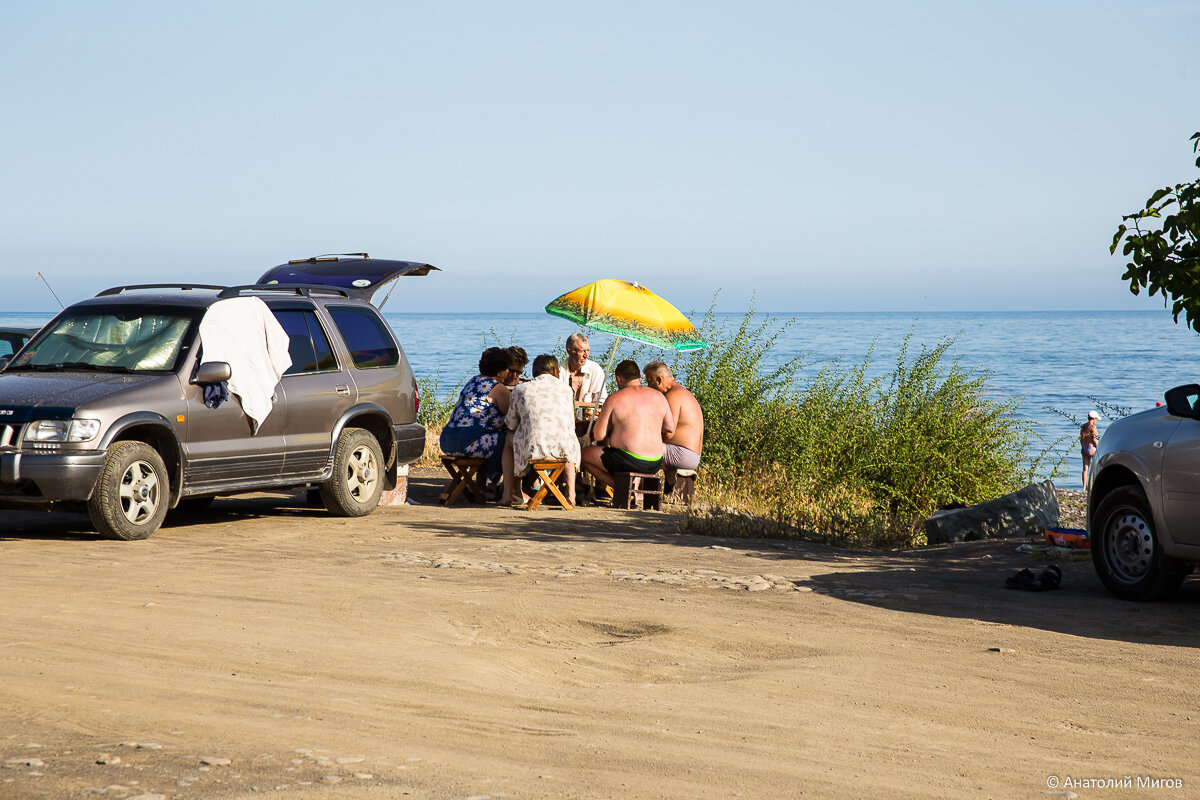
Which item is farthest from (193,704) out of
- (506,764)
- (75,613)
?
(75,613)

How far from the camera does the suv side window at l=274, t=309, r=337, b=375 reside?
11.4 metres

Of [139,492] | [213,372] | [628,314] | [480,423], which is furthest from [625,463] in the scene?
[139,492]

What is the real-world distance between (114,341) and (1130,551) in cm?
808

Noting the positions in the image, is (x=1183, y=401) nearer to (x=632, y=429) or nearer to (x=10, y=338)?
(x=632, y=429)

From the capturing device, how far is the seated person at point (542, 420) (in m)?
12.5

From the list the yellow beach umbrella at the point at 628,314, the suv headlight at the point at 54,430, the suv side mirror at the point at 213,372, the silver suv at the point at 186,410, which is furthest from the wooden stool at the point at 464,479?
the suv headlight at the point at 54,430

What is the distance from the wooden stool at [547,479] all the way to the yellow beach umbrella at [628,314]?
93.2 inches

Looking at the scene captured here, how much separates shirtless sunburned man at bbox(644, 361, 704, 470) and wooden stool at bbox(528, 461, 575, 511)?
1230mm

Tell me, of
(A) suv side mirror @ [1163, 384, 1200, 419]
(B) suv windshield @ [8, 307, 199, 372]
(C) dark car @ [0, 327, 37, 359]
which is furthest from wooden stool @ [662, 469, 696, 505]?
(C) dark car @ [0, 327, 37, 359]

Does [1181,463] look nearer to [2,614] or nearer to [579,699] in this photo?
[579,699]

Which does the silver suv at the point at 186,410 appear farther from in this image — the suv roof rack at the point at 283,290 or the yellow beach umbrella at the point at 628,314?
the yellow beach umbrella at the point at 628,314

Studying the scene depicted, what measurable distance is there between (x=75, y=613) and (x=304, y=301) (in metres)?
5.18

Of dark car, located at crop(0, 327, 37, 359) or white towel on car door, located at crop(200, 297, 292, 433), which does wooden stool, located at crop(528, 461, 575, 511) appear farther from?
dark car, located at crop(0, 327, 37, 359)

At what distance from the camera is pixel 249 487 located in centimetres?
1095
